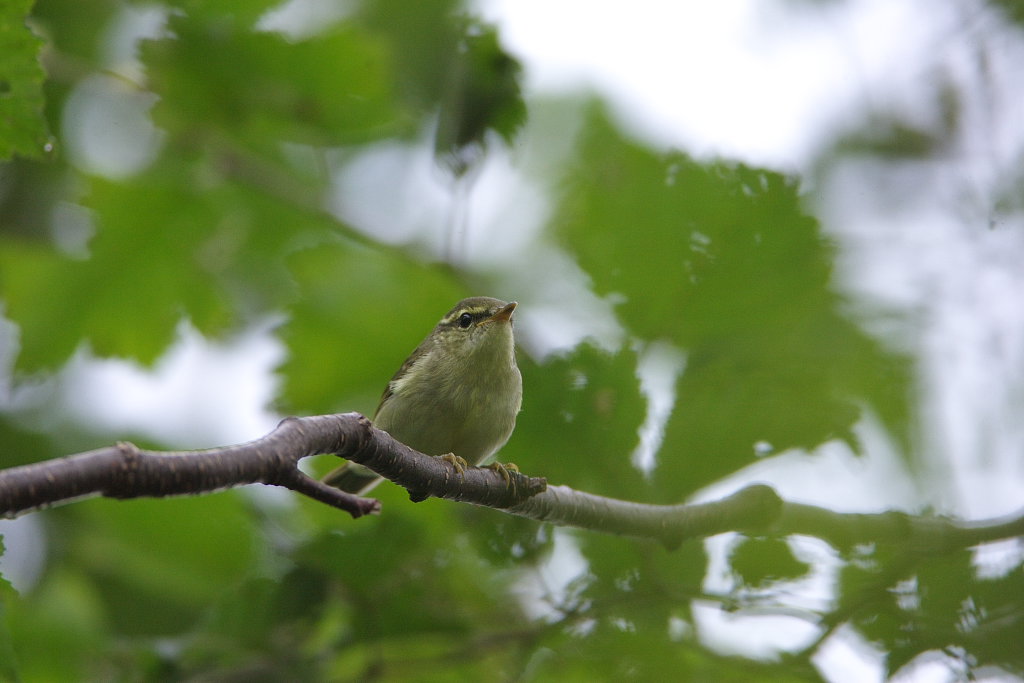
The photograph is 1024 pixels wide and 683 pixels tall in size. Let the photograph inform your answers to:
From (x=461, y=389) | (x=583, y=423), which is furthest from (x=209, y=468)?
(x=461, y=389)

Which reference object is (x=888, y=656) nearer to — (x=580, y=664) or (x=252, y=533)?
(x=580, y=664)

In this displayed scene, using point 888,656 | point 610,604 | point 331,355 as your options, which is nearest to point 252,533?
point 331,355

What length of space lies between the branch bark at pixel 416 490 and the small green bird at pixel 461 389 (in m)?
0.91

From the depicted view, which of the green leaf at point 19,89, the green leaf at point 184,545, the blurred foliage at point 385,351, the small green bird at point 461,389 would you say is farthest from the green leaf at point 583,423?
the green leaf at point 184,545

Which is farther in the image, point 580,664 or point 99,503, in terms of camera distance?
point 99,503

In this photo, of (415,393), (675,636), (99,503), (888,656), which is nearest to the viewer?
(888,656)

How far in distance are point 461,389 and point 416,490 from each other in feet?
4.11

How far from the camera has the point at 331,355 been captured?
11.6 feet

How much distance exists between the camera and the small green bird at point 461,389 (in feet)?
10.8

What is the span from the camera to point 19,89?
2016 millimetres

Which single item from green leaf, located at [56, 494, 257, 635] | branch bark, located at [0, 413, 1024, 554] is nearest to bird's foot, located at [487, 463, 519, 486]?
branch bark, located at [0, 413, 1024, 554]

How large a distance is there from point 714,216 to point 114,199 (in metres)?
3.02

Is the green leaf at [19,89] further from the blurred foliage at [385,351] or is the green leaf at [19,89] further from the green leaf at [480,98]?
the green leaf at [480,98]

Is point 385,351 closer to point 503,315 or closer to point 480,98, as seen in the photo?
point 503,315
